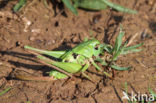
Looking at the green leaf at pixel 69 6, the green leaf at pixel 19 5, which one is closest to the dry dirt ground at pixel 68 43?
the green leaf at pixel 19 5

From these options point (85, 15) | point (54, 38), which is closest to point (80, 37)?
point (54, 38)

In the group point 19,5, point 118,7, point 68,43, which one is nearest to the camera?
point 68,43

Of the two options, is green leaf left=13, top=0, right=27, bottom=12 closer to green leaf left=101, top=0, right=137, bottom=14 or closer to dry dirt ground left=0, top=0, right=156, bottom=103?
dry dirt ground left=0, top=0, right=156, bottom=103

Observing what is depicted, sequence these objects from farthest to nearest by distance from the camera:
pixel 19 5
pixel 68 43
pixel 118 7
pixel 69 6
A: pixel 118 7 → pixel 69 6 → pixel 19 5 → pixel 68 43

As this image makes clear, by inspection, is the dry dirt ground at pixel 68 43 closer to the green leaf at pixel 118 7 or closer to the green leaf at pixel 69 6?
the green leaf at pixel 118 7

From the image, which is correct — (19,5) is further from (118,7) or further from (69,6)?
(118,7)

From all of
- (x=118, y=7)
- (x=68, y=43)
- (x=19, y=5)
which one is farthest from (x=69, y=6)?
(x=118, y=7)

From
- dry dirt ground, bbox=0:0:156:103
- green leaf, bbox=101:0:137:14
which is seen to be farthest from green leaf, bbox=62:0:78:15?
green leaf, bbox=101:0:137:14

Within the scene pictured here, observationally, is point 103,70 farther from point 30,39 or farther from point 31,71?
point 30,39
